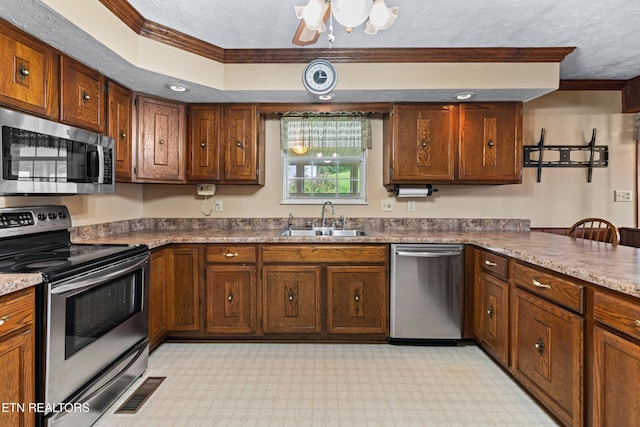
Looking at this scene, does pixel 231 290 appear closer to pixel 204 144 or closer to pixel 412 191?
pixel 204 144

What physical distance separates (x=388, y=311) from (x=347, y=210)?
1.10m

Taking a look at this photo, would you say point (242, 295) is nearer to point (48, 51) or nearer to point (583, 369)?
point (48, 51)

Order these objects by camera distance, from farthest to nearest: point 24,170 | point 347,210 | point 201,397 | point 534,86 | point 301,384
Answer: point 347,210 < point 534,86 < point 301,384 < point 201,397 < point 24,170

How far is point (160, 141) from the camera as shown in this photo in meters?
2.96

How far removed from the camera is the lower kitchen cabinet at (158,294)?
8.50 feet

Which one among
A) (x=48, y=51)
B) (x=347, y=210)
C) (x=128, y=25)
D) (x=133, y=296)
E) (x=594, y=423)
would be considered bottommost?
(x=594, y=423)

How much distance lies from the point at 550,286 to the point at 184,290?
2567 millimetres

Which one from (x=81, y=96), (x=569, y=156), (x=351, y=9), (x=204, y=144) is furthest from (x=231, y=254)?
(x=569, y=156)

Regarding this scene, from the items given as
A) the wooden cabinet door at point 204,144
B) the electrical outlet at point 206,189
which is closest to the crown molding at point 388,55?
the wooden cabinet door at point 204,144

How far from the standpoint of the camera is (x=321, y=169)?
3.56 metres

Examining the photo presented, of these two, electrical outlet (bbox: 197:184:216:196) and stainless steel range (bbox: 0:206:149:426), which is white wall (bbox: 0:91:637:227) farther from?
stainless steel range (bbox: 0:206:149:426)

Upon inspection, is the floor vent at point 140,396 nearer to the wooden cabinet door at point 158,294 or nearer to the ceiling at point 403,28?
the wooden cabinet door at point 158,294

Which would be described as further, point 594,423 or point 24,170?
point 24,170

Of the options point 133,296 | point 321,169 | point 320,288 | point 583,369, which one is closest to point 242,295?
point 320,288
